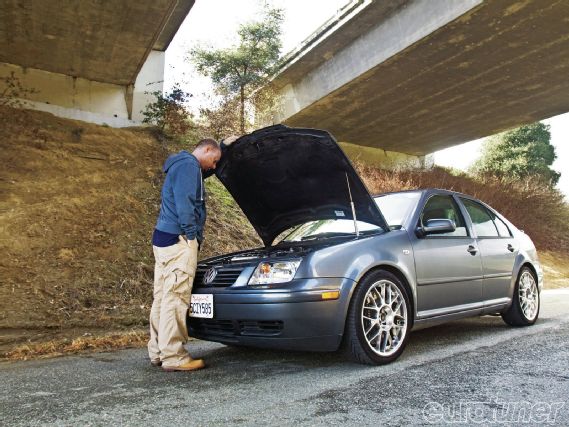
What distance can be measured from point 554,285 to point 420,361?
9.75 metres

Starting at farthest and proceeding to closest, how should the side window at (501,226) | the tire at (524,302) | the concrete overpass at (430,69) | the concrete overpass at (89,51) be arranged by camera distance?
1. the concrete overpass at (430,69)
2. the concrete overpass at (89,51)
3. the side window at (501,226)
4. the tire at (524,302)

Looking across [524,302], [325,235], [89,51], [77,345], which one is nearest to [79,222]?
[77,345]

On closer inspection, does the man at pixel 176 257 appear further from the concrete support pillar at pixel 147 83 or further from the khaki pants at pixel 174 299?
the concrete support pillar at pixel 147 83

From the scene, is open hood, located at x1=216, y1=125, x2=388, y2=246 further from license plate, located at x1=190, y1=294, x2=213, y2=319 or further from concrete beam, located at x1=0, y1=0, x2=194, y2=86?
concrete beam, located at x1=0, y1=0, x2=194, y2=86

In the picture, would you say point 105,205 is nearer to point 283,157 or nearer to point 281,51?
point 283,157

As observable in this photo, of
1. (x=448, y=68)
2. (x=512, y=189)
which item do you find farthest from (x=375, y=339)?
(x=512, y=189)

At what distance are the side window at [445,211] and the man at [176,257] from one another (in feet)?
7.41

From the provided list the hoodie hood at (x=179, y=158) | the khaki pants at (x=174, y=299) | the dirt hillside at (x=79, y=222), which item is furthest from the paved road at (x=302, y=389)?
the dirt hillside at (x=79, y=222)

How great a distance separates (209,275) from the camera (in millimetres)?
3965

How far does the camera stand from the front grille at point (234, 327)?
3.43 m

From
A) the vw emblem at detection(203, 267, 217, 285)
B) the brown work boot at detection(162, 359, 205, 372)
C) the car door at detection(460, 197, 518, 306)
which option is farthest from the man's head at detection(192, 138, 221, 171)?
the car door at detection(460, 197, 518, 306)

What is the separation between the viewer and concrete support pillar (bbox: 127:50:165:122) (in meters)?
13.1

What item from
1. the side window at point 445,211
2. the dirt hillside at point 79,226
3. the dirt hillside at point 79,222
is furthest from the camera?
the dirt hillside at point 79,222

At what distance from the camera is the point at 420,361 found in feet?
12.2
